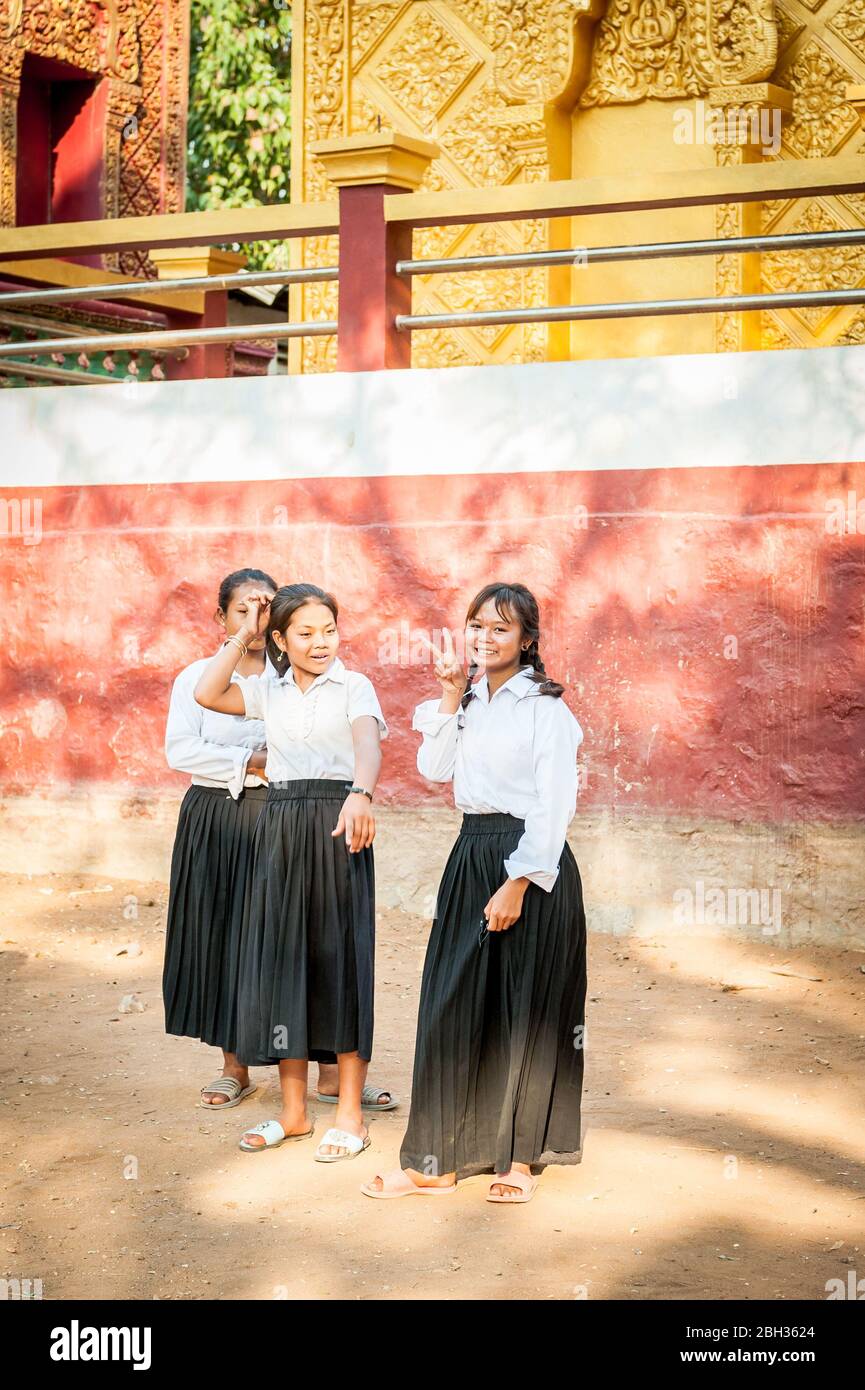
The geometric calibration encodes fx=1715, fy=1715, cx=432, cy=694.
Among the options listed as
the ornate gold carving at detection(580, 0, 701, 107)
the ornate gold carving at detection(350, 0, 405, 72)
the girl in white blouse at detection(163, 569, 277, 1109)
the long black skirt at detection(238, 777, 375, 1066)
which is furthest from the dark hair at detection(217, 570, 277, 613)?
the ornate gold carving at detection(350, 0, 405, 72)

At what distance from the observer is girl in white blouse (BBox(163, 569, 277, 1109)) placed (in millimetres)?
5617

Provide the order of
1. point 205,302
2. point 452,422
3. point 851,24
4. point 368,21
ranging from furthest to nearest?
point 368,21, point 205,302, point 851,24, point 452,422

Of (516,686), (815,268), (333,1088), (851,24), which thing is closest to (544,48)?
(851,24)

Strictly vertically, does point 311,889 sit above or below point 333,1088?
above

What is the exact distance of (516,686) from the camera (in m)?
4.65

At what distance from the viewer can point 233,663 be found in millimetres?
5262

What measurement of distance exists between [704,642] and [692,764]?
53 cm

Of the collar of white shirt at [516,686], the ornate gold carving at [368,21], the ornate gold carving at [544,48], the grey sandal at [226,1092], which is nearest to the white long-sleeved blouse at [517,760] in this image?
the collar of white shirt at [516,686]

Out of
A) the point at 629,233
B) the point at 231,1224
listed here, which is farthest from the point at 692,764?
the point at 629,233

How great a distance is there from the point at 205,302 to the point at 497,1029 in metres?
7.46

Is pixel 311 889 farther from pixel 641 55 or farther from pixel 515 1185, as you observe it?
pixel 641 55

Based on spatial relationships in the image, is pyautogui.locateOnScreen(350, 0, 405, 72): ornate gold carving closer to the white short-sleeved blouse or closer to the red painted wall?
the red painted wall

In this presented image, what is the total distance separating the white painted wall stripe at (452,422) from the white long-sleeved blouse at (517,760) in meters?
3.01

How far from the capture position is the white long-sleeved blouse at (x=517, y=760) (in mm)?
4480
